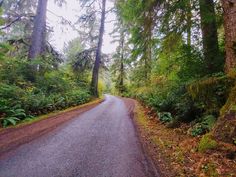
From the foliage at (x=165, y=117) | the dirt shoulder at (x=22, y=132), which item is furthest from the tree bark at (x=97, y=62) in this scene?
the dirt shoulder at (x=22, y=132)

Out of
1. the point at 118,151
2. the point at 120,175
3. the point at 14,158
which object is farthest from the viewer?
the point at 118,151

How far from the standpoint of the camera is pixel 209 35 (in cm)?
843

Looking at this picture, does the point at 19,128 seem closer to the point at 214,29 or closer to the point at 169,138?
the point at 169,138

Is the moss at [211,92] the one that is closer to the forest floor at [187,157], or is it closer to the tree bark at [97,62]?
the forest floor at [187,157]

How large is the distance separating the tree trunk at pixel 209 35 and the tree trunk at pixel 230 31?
1197 mm

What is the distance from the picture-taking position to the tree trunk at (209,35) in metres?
7.70

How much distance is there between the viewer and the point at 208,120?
625cm

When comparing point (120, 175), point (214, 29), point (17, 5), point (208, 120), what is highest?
point (17, 5)

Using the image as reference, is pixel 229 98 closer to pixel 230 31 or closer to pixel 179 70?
pixel 230 31

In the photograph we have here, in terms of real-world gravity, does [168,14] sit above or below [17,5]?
below

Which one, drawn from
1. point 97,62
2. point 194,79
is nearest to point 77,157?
point 194,79

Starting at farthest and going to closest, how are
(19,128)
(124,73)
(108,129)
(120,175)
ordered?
(124,73)
(108,129)
(19,128)
(120,175)

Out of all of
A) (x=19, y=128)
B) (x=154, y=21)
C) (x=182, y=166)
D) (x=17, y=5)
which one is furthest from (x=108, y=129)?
(x=17, y=5)

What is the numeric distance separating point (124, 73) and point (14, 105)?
2986 cm
